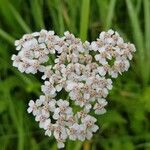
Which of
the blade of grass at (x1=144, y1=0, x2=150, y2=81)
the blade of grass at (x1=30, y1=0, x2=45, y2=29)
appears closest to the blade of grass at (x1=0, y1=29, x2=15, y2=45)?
the blade of grass at (x1=30, y1=0, x2=45, y2=29)

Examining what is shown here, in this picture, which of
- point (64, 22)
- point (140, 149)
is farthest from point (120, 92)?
point (64, 22)

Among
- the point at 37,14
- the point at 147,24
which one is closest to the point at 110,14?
the point at 147,24

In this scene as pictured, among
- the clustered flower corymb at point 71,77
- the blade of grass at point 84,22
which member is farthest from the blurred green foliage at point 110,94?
the clustered flower corymb at point 71,77

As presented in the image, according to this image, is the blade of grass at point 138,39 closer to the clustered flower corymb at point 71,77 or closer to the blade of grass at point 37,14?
A: the blade of grass at point 37,14

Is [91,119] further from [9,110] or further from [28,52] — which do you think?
[9,110]

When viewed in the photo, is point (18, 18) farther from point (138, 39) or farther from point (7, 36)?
point (138, 39)

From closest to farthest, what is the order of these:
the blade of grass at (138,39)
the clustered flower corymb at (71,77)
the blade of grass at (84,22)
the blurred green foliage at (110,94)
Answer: the clustered flower corymb at (71,77) < the blade of grass at (84,22) < the blurred green foliage at (110,94) < the blade of grass at (138,39)

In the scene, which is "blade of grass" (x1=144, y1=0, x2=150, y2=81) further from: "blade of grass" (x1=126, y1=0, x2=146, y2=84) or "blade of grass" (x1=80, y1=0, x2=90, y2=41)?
"blade of grass" (x1=80, y1=0, x2=90, y2=41)
